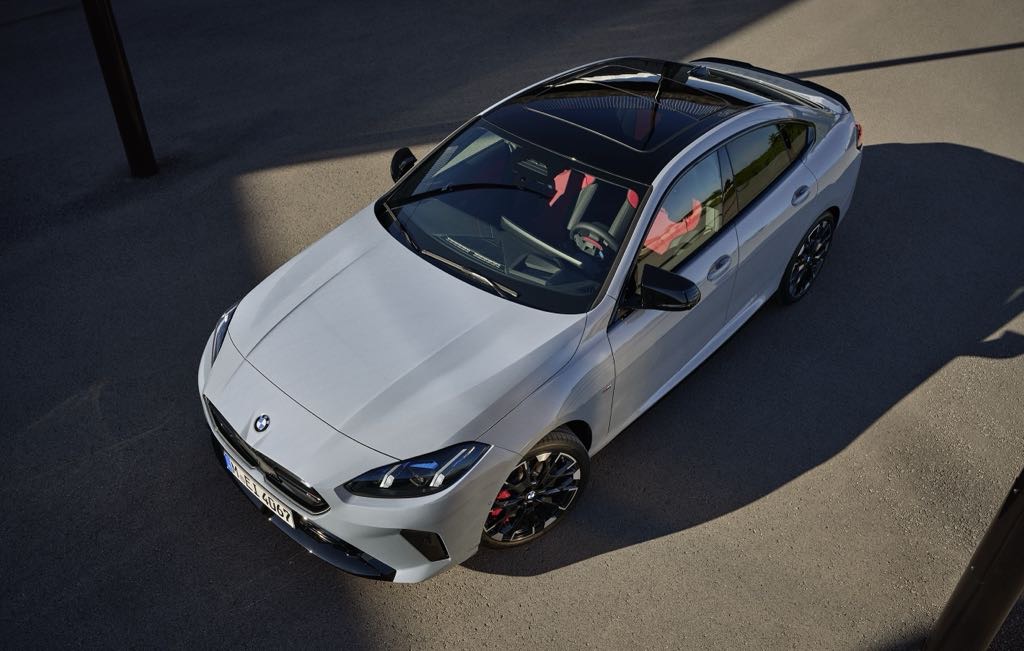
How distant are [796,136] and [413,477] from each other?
339cm

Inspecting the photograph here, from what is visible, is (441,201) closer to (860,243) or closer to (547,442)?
(547,442)

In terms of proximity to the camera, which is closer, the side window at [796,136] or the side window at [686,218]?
the side window at [686,218]

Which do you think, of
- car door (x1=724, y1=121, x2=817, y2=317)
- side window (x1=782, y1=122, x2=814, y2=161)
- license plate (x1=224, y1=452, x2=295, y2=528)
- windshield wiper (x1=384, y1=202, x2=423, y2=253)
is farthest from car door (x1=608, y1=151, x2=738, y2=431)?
license plate (x1=224, y1=452, x2=295, y2=528)

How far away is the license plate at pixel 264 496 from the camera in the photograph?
397cm

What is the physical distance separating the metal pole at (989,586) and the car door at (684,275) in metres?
1.74

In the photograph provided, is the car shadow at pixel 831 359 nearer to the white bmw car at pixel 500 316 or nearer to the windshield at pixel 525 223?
the white bmw car at pixel 500 316

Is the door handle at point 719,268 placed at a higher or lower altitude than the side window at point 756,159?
lower

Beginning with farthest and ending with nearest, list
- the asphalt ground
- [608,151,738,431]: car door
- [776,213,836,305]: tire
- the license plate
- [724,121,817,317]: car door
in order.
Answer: [776,213,836,305]: tire
[724,121,817,317]: car door
[608,151,738,431]: car door
the asphalt ground
the license plate

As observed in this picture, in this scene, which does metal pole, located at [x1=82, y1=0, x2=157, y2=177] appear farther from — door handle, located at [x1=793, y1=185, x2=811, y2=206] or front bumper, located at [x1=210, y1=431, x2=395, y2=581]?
door handle, located at [x1=793, y1=185, x2=811, y2=206]

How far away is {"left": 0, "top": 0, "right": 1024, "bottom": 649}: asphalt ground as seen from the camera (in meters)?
4.27

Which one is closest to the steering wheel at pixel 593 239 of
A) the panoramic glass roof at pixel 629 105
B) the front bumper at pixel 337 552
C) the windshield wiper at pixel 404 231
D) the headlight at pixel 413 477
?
the panoramic glass roof at pixel 629 105

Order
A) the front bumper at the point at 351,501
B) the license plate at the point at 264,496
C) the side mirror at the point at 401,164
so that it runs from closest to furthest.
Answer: the front bumper at the point at 351,501 → the license plate at the point at 264,496 → the side mirror at the point at 401,164

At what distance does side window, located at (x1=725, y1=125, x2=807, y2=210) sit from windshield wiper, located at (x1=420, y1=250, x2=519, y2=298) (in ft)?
5.20

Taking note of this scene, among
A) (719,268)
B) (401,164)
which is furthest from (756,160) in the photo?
(401,164)
